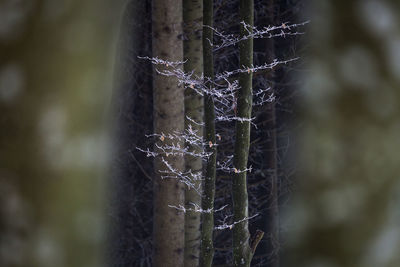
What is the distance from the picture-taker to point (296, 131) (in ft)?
0.89

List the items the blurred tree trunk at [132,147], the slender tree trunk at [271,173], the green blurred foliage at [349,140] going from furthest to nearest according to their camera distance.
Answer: the slender tree trunk at [271,173] → the blurred tree trunk at [132,147] → the green blurred foliage at [349,140]

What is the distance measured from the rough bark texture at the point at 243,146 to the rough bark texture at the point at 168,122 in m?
1.26

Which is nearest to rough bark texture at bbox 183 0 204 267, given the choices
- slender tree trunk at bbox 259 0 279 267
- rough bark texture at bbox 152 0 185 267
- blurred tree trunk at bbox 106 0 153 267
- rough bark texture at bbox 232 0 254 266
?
rough bark texture at bbox 152 0 185 267

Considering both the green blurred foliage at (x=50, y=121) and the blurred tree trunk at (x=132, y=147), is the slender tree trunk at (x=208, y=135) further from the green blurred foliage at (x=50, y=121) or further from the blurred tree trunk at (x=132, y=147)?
the green blurred foliage at (x=50, y=121)

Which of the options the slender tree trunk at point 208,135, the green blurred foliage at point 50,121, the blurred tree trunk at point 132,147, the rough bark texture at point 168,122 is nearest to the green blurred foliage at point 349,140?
the green blurred foliage at point 50,121

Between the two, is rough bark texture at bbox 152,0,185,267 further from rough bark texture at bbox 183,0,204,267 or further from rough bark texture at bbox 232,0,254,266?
rough bark texture at bbox 232,0,254,266

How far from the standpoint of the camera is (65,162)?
10.7 inches

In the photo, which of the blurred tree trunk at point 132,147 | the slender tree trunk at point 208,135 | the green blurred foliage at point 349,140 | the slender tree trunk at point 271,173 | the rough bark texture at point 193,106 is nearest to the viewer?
the green blurred foliage at point 349,140

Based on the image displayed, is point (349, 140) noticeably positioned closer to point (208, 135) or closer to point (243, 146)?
point (243, 146)

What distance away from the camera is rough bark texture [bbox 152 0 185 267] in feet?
14.7

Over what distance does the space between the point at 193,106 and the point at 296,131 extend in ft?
Result: 15.2

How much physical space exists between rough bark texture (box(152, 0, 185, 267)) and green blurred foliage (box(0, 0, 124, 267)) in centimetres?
427

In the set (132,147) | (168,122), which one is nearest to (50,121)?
(168,122)

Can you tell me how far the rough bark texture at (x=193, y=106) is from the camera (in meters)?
4.76
